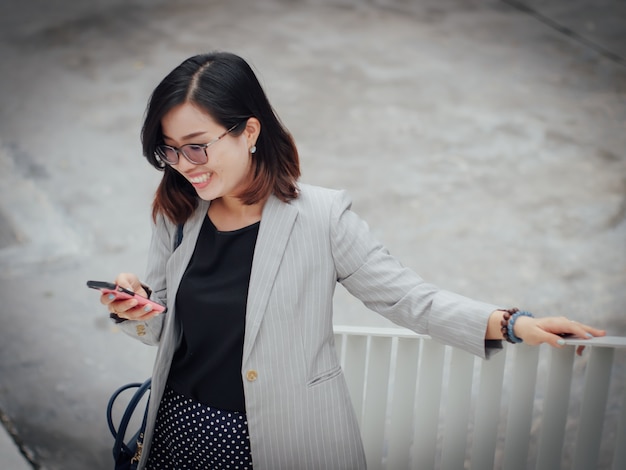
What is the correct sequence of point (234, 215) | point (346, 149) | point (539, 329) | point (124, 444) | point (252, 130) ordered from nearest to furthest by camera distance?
point (539, 329), point (252, 130), point (234, 215), point (124, 444), point (346, 149)

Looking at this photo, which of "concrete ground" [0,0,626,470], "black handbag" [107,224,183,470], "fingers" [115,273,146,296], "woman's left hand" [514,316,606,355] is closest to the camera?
"woman's left hand" [514,316,606,355]

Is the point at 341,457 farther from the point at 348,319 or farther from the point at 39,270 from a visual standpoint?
the point at 39,270

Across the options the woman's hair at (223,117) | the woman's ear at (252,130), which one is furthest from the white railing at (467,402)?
the woman's ear at (252,130)

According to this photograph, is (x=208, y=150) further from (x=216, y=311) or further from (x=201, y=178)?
(x=216, y=311)

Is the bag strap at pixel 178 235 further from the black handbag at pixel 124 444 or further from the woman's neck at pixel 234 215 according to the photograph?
the black handbag at pixel 124 444

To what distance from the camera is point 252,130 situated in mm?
1843

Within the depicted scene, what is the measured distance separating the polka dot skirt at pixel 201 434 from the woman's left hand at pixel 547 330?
0.74m

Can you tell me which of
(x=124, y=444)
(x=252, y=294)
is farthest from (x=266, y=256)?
(x=124, y=444)

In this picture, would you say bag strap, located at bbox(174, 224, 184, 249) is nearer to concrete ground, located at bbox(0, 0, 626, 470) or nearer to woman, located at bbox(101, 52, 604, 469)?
woman, located at bbox(101, 52, 604, 469)

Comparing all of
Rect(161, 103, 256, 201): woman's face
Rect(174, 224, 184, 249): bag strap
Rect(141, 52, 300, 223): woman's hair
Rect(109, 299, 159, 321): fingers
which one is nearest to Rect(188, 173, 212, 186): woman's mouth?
Rect(161, 103, 256, 201): woman's face

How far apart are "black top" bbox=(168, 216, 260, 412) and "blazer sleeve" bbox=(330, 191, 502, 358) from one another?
23cm

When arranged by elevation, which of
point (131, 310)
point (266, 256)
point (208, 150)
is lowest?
point (131, 310)

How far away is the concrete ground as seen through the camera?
4211mm

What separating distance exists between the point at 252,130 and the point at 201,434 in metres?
0.80
